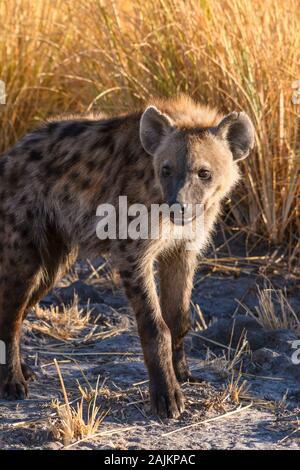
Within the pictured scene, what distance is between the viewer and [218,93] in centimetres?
655

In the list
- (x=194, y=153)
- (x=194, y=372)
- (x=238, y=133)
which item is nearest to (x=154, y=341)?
(x=194, y=372)

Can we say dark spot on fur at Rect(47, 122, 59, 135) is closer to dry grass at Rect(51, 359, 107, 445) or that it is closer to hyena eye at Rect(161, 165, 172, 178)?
hyena eye at Rect(161, 165, 172, 178)

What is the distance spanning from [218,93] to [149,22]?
73cm

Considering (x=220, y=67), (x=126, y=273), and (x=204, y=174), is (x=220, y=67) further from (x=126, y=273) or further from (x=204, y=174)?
(x=126, y=273)

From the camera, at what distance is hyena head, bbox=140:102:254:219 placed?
14.9 feet

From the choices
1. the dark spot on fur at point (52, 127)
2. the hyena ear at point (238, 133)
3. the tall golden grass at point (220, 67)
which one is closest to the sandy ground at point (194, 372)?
the tall golden grass at point (220, 67)

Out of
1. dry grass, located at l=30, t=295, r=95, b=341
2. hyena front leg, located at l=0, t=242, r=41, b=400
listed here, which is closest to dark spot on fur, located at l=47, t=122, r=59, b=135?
hyena front leg, located at l=0, t=242, r=41, b=400

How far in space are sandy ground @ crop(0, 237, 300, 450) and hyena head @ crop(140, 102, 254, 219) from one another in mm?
896

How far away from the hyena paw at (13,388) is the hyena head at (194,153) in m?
1.14

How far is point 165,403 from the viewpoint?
446cm

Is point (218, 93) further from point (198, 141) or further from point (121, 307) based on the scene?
point (198, 141)

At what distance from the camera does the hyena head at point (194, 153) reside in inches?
179

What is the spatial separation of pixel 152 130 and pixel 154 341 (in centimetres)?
98
